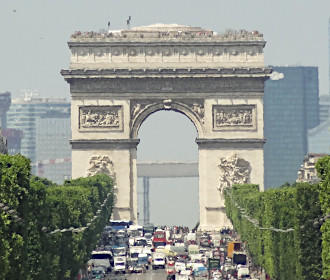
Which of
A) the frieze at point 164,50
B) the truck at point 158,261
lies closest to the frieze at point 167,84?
the frieze at point 164,50

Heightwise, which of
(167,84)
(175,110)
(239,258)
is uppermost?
(167,84)

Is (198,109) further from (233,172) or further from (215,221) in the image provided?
(215,221)

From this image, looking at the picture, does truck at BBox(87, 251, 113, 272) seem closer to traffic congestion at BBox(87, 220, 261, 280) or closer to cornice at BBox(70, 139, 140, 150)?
traffic congestion at BBox(87, 220, 261, 280)

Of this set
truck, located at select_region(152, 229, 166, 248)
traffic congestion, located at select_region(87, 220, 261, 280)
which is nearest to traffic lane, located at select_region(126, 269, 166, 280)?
traffic congestion, located at select_region(87, 220, 261, 280)

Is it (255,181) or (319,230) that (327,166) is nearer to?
(319,230)

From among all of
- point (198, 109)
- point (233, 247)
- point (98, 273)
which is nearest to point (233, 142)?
point (198, 109)

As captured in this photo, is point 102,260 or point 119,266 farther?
point 119,266

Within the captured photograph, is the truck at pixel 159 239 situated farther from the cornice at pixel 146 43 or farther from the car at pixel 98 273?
the car at pixel 98 273
